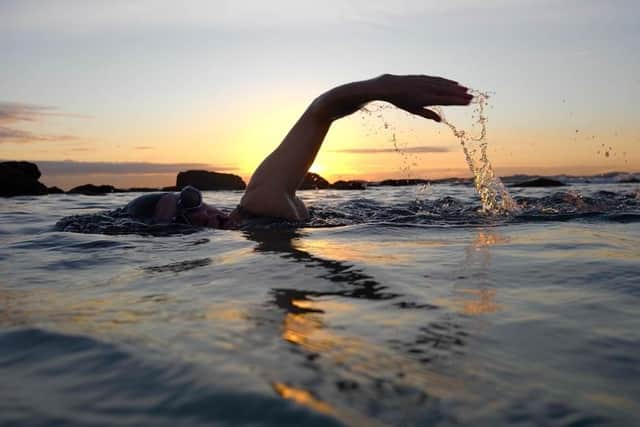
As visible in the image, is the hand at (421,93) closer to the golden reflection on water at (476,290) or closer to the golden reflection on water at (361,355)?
the golden reflection on water at (476,290)

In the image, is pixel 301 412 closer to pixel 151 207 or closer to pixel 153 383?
pixel 153 383

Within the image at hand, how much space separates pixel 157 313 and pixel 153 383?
61cm

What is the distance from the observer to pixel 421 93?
3471 millimetres

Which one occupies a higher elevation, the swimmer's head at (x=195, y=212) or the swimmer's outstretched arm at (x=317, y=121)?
the swimmer's outstretched arm at (x=317, y=121)

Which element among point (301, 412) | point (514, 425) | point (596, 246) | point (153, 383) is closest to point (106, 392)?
point (153, 383)

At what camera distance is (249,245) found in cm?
322

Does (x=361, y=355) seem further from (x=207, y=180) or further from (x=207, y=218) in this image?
(x=207, y=180)

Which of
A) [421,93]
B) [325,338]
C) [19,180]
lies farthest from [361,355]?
[19,180]

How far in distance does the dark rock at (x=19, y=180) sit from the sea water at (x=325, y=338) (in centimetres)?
1503

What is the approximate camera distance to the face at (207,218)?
14.6 feet

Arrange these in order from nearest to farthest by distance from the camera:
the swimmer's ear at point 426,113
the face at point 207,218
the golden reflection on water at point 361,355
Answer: the golden reflection on water at point 361,355 < the swimmer's ear at point 426,113 < the face at point 207,218

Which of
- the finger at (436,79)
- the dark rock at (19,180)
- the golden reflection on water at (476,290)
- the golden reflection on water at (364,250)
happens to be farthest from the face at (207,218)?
the dark rock at (19,180)

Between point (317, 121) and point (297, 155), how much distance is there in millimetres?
295

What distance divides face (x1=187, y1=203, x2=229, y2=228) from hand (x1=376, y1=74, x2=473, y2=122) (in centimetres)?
165
